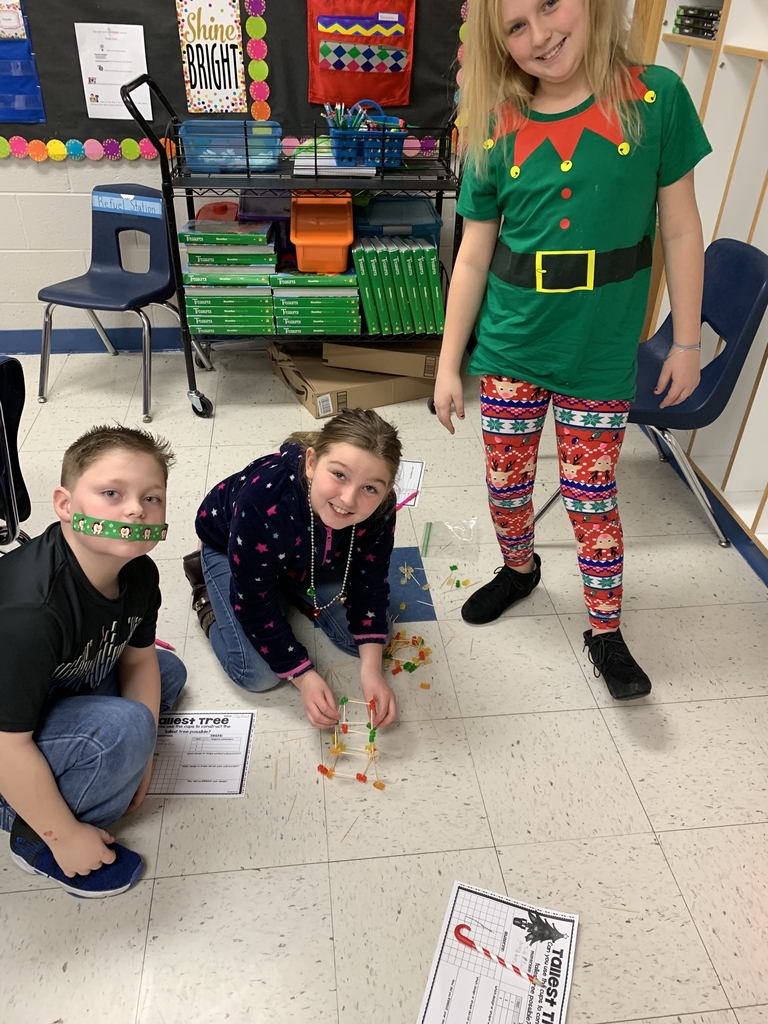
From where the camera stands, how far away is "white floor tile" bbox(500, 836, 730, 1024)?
117 cm

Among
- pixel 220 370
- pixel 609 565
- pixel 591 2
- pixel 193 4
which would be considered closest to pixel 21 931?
pixel 609 565

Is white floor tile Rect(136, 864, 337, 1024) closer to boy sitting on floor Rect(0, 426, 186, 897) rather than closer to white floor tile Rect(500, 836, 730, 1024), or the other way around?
boy sitting on floor Rect(0, 426, 186, 897)

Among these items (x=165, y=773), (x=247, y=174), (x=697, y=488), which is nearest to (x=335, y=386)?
(x=247, y=174)

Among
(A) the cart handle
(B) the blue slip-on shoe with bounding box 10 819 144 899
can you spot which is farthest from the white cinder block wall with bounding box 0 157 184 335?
(B) the blue slip-on shoe with bounding box 10 819 144 899

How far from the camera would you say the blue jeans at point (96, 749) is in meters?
1.19

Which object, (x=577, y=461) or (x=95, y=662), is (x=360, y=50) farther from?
(x=95, y=662)

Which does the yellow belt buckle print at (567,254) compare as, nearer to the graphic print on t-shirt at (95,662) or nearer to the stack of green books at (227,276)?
the graphic print on t-shirt at (95,662)

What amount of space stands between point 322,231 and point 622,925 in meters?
2.15

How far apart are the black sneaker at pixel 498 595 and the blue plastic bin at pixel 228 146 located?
5.12 feet

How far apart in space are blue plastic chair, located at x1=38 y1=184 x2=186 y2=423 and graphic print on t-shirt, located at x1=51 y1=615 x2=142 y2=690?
154 cm

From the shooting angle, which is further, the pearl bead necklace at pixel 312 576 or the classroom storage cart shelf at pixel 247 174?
the classroom storage cart shelf at pixel 247 174

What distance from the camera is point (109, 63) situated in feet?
8.56

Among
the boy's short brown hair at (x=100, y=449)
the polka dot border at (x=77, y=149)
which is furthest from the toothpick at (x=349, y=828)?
the polka dot border at (x=77, y=149)

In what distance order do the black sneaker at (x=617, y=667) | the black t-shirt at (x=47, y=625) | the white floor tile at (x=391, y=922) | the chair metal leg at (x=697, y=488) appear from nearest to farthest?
the black t-shirt at (x=47, y=625) < the white floor tile at (x=391, y=922) < the black sneaker at (x=617, y=667) < the chair metal leg at (x=697, y=488)
